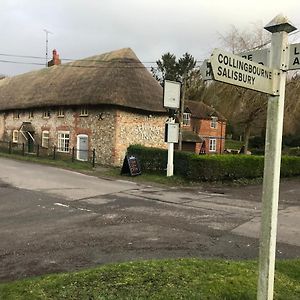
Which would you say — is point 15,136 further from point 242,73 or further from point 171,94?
point 242,73

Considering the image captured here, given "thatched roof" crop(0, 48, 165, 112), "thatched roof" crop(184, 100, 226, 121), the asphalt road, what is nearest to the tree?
"thatched roof" crop(184, 100, 226, 121)

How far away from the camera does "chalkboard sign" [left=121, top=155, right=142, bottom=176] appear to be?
19.2m

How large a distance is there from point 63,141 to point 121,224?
69.0ft

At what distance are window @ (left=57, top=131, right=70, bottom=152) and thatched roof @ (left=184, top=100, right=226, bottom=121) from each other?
2032 centimetres

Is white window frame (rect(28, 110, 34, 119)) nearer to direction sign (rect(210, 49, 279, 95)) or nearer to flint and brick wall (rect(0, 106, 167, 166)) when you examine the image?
flint and brick wall (rect(0, 106, 167, 166))

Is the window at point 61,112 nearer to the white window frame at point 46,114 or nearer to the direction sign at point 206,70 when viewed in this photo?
the white window frame at point 46,114

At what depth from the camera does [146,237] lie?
7.57 m

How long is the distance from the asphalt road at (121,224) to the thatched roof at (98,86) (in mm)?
10731

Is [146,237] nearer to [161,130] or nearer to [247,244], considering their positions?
[247,244]

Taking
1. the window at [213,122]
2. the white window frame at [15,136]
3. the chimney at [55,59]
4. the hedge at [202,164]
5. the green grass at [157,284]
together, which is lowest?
the green grass at [157,284]

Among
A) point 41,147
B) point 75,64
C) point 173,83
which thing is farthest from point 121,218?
point 75,64

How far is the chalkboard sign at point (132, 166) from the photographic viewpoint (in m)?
19.2

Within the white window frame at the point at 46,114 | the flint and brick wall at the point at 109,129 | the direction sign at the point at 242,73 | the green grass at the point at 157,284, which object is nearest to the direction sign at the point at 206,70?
the direction sign at the point at 242,73

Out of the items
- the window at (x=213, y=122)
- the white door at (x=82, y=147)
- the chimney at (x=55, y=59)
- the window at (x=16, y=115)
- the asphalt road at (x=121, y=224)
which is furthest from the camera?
the window at (x=213, y=122)
